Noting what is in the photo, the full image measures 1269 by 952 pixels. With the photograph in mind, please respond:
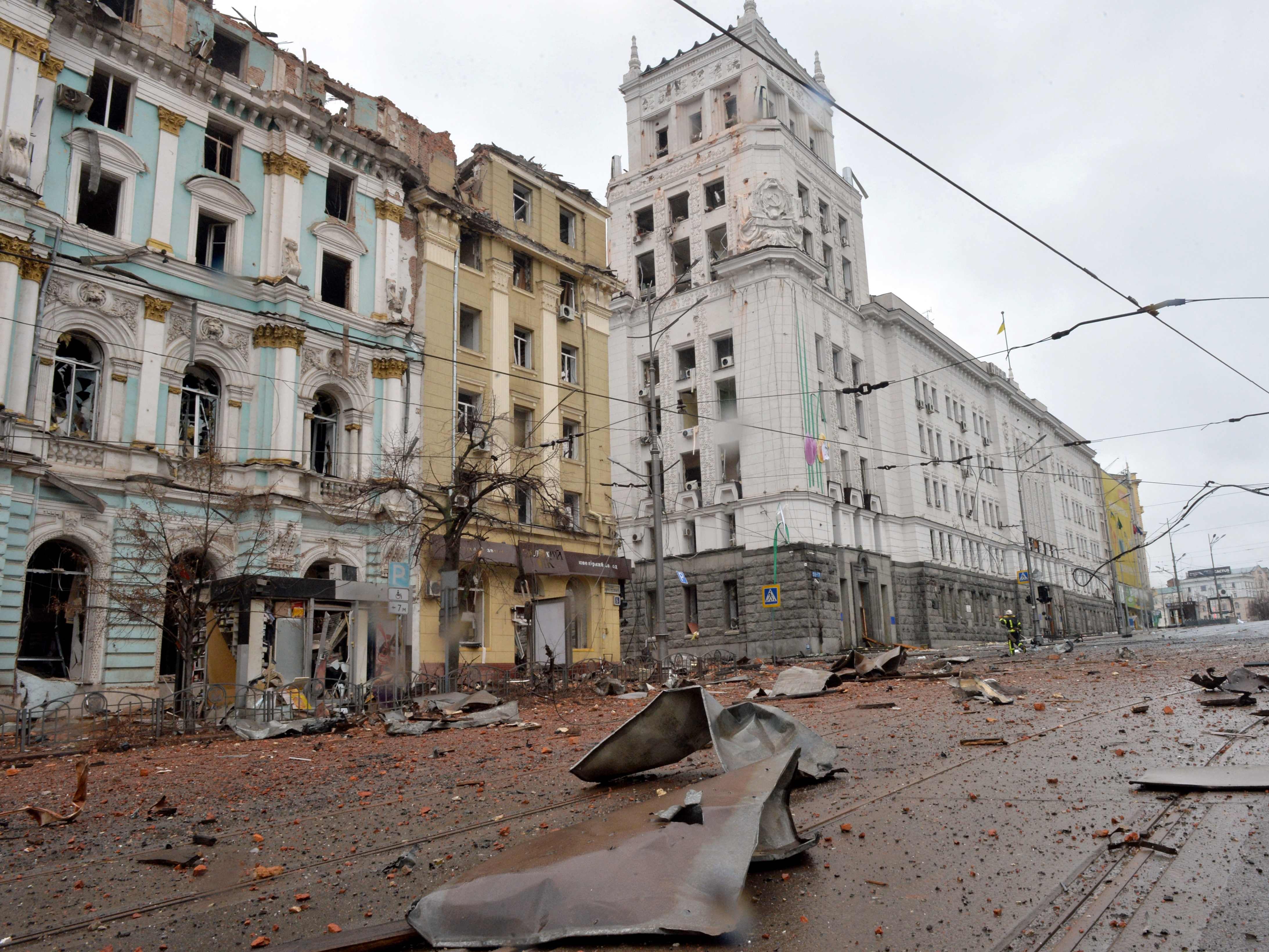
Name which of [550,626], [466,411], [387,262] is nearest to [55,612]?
[550,626]

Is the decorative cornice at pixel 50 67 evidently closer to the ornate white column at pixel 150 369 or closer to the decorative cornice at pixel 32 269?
the decorative cornice at pixel 32 269

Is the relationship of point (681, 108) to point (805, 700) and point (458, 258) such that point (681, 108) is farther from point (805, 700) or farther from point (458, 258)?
point (805, 700)

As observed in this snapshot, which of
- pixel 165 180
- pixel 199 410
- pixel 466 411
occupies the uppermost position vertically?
pixel 165 180

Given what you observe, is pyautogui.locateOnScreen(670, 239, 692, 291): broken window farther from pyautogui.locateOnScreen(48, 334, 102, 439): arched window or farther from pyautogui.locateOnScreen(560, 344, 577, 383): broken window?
pyautogui.locateOnScreen(48, 334, 102, 439): arched window

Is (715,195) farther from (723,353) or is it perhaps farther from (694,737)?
(694,737)

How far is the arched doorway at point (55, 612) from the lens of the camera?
1812 cm

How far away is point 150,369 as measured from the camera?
1994 centimetres

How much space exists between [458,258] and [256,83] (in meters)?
7.18

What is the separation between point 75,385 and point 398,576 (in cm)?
896

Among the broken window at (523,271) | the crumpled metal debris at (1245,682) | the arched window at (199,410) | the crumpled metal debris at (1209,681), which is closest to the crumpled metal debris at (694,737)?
the crumpled metal debris at (1245,682)

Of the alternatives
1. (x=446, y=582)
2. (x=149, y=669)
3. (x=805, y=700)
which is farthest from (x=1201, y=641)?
(x=149, y=669)

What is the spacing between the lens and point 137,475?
1908 cm

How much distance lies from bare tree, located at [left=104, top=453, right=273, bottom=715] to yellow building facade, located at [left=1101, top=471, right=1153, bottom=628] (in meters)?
82.3

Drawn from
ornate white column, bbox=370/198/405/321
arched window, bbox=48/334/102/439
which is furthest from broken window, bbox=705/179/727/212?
arched window, bbox=48/334/102/439
